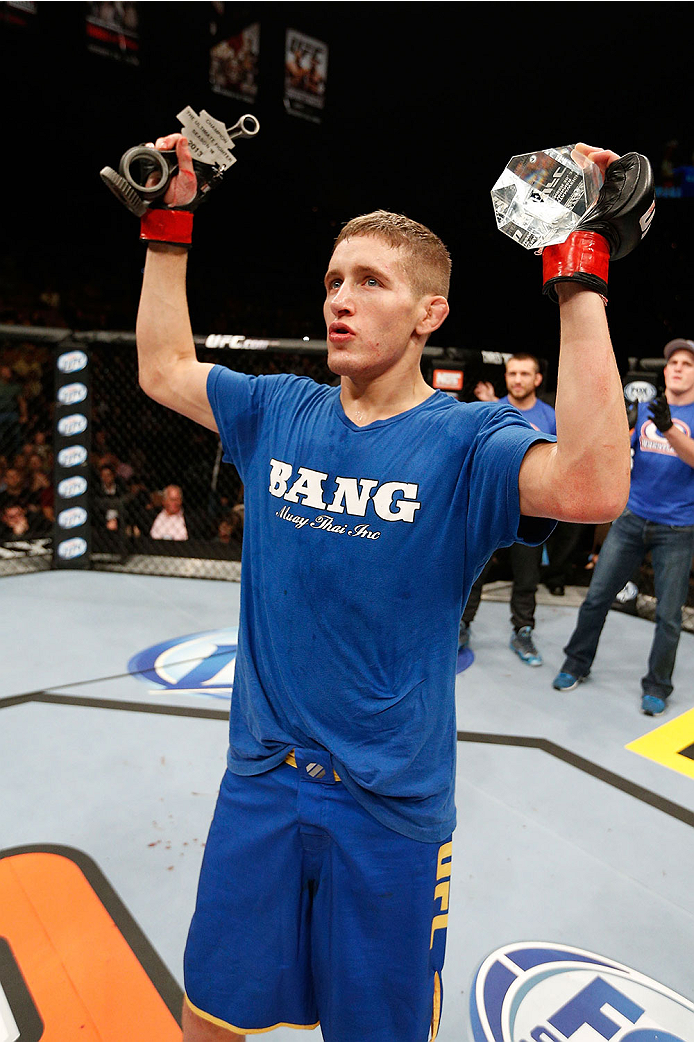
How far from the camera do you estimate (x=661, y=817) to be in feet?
8.38

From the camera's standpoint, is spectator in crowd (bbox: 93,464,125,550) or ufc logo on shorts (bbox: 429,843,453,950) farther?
spectator in crowd (bbox: 93,464,125,550)

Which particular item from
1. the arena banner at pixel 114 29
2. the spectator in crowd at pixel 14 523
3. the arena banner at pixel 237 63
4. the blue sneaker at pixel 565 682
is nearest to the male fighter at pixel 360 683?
the blue sneaker at pixel 565 682

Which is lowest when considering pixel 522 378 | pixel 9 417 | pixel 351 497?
pixel 9 417

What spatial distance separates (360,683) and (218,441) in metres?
7.43

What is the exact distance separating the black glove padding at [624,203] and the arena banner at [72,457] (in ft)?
15.7

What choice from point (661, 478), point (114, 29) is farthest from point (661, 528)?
point (114, 29)

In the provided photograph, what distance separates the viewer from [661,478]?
3.38 metres

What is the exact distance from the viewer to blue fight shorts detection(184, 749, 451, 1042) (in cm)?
106

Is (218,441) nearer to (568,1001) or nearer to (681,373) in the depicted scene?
(681,373)

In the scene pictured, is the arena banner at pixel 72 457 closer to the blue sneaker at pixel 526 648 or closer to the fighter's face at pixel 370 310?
the blue sneaker at pixel 526 648

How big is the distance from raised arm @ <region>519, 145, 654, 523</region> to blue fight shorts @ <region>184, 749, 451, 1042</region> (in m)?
0.58

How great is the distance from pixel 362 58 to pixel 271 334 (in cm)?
448

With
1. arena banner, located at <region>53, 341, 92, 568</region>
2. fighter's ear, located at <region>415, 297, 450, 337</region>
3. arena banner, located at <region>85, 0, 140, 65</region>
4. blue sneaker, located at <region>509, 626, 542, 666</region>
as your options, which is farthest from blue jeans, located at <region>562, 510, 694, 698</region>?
arena banner, located at <region>85, 0, 140, 65</region>

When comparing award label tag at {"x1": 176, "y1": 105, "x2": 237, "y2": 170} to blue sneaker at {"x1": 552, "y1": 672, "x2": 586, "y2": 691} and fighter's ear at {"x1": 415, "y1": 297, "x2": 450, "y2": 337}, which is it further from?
blue sneaker at {"x1": 552, "y1": 672, "x2": 586, "y2": 691}
